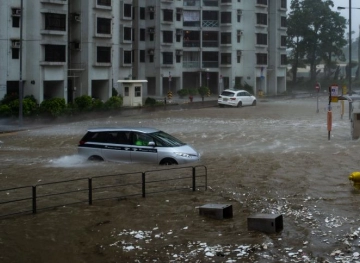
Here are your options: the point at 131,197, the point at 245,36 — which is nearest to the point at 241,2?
the point at 245,36

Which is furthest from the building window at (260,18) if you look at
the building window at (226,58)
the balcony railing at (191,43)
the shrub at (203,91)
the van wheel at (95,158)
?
the van wheel at (95,158)

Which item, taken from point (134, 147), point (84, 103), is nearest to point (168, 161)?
point (134, 147)

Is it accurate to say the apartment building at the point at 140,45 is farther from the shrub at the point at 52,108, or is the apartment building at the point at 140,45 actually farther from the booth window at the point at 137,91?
the shrub at the point at 52,108

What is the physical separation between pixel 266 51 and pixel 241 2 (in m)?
6.83

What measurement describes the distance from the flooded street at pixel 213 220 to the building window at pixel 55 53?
22.6m

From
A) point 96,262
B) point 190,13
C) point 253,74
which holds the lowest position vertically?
point 96,262

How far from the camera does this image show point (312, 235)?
12.3 metres

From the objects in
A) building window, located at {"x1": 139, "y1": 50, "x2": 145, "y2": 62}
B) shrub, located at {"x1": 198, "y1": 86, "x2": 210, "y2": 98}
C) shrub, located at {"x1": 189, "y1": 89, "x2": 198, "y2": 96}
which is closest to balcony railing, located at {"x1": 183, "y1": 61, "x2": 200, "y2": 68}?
building window, located at {"x1": 139, "y1": 50, "x2": 145, "y2": 62}

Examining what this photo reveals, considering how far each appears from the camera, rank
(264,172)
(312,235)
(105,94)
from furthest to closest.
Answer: (105,94), (264,172), (312,235)

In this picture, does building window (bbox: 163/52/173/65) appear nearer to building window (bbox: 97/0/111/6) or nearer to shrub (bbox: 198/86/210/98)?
shrub (bbox: 198/86/210/98)

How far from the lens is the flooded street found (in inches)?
448

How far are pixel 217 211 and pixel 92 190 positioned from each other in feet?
14.1

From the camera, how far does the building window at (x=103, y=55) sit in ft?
184

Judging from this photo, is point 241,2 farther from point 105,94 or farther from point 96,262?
point 96,262
